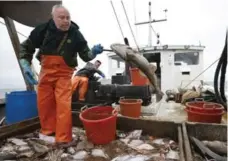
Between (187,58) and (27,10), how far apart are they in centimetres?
703

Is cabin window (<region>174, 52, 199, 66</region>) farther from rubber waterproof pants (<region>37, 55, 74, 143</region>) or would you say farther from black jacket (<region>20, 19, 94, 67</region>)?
rubber waterproof pants (<region>37, 55, 74, 143</region>)

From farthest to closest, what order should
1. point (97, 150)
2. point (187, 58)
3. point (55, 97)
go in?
point (187, 58) → point (55, 97) → point (97, 150)

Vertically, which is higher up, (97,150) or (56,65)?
(56,65)

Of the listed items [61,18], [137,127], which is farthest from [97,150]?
[61,18]

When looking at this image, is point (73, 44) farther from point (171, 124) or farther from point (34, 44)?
point (171, 124)

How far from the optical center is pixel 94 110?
2.64 meters

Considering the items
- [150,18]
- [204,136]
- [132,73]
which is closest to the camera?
[204,136]

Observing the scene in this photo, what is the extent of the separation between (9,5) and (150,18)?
8066mm

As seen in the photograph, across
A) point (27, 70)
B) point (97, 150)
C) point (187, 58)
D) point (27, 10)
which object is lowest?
point (97, 150)

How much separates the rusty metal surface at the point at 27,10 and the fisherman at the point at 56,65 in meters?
1.51

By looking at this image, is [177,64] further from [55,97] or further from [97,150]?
[97,150]

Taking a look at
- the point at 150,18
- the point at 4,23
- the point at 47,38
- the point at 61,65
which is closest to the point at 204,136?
the point at 61,65

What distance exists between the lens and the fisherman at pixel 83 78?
3.84 meters

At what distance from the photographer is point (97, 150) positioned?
2.18 metres
